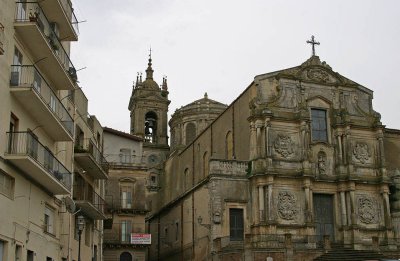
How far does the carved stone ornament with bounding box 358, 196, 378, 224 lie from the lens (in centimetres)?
4219

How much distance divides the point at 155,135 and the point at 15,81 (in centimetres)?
5272

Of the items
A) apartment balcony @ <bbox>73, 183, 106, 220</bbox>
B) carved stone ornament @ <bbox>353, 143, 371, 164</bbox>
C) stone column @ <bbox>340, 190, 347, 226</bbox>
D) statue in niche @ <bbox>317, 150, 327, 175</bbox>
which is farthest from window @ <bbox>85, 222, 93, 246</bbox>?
carved stone ornament @ <bbox>353, 143, 371, 164</bbox>

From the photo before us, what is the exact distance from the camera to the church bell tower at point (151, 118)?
69812 mm

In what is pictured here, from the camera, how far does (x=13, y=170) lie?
19.1m

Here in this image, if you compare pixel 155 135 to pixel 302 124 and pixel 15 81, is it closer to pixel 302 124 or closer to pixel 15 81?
pixel 302 124

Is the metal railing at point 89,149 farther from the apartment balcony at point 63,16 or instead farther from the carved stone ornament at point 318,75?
the carved stone ornament at point 318,75

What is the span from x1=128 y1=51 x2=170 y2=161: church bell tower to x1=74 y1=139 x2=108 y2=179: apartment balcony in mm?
34518

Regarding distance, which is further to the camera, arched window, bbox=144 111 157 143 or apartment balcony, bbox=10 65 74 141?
arched window, bbox=144 111 157 143

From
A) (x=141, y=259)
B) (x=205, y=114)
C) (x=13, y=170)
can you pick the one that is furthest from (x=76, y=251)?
(x=205, y=114)

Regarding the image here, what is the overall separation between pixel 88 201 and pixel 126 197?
16781 mm

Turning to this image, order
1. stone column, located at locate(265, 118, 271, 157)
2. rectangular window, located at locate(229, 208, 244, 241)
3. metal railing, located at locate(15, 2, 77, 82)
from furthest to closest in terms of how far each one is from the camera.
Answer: stone column, located at locate(265, 118, 271, 157) → rectangular window, located at locate(229, 208, 244, 241) → metal railing, located at locate(15, 2, 77, 82)

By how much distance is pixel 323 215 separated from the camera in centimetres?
4216

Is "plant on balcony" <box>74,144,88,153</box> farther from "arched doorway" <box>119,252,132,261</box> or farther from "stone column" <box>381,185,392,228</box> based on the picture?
"stone column" <box>381,185,392,228</box>

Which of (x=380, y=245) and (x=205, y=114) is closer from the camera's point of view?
(x=380, y=245)
